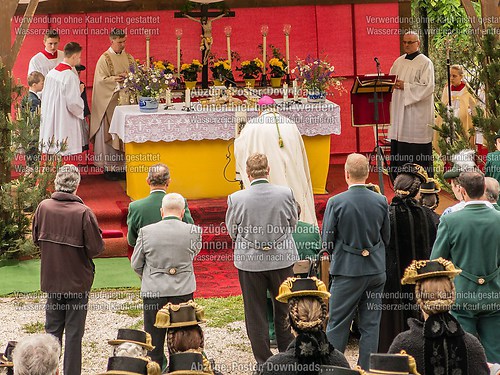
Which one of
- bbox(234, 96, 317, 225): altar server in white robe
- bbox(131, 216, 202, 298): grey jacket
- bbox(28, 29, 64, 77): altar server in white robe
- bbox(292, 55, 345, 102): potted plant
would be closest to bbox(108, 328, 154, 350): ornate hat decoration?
bbox(131, 216, 202, 298): grey jacket

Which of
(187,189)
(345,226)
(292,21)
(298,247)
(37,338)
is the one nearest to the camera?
(37,338)

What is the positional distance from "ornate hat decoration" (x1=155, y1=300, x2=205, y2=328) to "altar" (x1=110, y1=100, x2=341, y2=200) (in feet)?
23.3

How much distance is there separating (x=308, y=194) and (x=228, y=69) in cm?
362

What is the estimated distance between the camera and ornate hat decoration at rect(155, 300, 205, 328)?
579 centimetres

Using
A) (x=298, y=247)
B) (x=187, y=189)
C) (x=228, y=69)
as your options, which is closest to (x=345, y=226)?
(x=298, y=247)

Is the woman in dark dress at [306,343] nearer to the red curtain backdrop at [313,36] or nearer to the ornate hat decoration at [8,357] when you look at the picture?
the ornate hat decoration at [8,357]

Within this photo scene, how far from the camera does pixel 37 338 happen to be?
514 centimetres

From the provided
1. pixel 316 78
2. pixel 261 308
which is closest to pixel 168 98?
pixel 316 78

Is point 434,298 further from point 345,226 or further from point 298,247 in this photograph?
point 298,247

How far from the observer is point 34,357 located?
16.5 ft

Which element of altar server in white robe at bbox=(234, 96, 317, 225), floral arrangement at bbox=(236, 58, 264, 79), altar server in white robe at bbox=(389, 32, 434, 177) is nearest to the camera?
altar server in white robe at bbox=(234, 96, 317, 225)

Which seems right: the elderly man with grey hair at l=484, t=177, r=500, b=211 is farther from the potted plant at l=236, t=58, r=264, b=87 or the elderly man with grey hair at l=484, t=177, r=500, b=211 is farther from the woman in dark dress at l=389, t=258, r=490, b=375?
the potted plant at l=236, t=58, r=264, b=87

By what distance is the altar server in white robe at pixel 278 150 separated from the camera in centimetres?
1112

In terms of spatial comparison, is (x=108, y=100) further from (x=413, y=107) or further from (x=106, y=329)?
(x=106, y=329)
